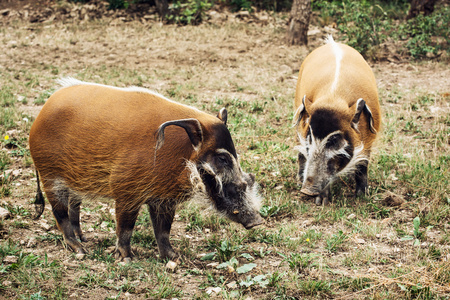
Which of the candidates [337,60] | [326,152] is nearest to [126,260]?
[326,152]

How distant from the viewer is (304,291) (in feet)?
10.6

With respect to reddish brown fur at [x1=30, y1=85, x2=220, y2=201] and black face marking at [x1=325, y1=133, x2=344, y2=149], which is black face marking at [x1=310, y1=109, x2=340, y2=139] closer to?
black face marking at [x1=325, y1=133, x2=344, y2=149]

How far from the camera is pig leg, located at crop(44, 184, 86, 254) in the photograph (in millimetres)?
3730

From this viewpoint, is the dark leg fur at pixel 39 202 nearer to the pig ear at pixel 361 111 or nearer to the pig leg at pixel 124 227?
the pig leg at pixel 124 227

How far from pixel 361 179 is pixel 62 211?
3032 millimetres

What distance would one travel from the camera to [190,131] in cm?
327

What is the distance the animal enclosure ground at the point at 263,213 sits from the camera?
3273mm

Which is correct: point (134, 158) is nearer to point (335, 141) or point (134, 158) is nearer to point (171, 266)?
point (171, 266)

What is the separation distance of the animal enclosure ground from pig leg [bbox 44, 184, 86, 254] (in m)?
0.14

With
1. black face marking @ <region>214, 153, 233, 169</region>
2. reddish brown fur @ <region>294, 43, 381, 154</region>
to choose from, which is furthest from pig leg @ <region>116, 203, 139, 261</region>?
reddish brown fur @ <region>294, 43, 381, 154</region>

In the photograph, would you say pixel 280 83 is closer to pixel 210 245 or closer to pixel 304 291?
pixel 210 245

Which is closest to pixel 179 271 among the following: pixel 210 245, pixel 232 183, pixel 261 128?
pixel 210 245

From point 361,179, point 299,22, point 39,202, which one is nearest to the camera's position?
point 39,202

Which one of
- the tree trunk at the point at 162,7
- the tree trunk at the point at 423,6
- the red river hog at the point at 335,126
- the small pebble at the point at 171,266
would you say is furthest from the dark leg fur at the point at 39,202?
the tree trunk at the point at 423,6
